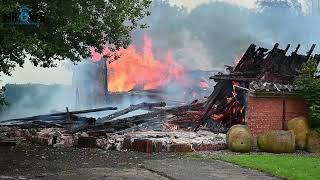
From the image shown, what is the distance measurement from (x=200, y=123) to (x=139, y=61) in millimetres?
19261

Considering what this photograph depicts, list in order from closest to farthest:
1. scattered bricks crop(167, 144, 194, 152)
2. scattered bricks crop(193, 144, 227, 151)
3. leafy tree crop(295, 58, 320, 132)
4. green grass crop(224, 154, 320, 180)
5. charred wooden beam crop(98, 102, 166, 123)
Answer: green grass crop(224, 154, 320, 180) → scattered bricks crop(167, 144, 194, 152) → scattered bricks crop(193, 144, 227, 151) → leafy tree crop(295, 58, 320, 132) → charred wooden beam crop(98, 102, 166, 123)

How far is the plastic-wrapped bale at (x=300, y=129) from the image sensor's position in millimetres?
16486

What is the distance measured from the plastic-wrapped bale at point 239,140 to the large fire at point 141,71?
21.2m

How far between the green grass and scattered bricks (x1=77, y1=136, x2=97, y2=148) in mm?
4406

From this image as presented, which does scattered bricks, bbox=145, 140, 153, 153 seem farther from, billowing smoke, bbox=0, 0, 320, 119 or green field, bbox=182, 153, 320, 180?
billowing smoke, bbox=0, 0, 320, 119

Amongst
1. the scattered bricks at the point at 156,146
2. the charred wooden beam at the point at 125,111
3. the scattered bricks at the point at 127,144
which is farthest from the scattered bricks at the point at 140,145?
the charred wooden beam at the point at 125,111

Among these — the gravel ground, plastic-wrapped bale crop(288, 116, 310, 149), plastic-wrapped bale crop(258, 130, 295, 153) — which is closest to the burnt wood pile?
plastic-wrapped bale crop(288, 116, 310, 149)

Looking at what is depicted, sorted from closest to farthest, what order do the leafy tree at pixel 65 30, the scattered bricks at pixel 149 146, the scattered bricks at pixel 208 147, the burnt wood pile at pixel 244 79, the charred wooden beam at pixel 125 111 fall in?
the leafy tree at pixel 65 30
the scattered bricks at pixel 149 146
the scattered bricks at pixel 208 147
the burnt wood pile at pixel 244 79
the charred wooden beam at pixel 125 111

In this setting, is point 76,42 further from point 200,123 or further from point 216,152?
point 200,123

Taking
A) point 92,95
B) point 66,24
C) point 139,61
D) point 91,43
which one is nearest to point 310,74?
point 91,43

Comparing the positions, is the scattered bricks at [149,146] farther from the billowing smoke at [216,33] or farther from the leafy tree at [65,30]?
the billowing smoke at [216,33]

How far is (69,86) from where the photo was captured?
4228 centimetres

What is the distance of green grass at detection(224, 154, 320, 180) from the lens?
11.1m

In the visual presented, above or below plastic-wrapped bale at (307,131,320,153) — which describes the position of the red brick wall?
above
